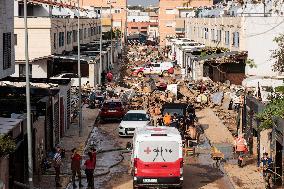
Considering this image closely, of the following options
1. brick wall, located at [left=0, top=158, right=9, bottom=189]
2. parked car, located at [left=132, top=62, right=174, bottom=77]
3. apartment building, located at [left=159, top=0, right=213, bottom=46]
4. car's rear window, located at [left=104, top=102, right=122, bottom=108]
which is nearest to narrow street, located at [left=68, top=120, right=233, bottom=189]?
brick wall, located at [left=0, top=158, right=9, bottom=189]

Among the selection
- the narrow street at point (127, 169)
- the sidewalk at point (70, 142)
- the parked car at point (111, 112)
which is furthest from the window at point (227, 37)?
the narrow street at point (127, 169)

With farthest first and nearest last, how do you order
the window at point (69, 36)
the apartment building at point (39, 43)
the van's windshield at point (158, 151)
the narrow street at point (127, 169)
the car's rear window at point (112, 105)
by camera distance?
the window at point (69, 36) → the apartment building at point (39, 43) → the car's rear window at point (112, 105) → the narrow street at point (127, 169) → the van's windshield at point (158, 151)

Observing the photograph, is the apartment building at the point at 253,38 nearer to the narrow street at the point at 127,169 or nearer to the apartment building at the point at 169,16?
the narrow street at the point at 127,169

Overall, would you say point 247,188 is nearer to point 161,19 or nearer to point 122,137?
point 122,137

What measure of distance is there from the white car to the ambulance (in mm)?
11613

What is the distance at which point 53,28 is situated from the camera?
5728 centimetres

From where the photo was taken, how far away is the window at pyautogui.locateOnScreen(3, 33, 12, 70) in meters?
29.8

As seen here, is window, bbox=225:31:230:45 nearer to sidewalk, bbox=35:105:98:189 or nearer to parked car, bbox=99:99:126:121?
sidewalk, bbox=35:105:98:189

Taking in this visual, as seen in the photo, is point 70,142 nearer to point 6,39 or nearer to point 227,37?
point 6,39

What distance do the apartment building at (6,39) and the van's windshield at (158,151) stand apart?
410 inches

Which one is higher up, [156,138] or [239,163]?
[156,138]

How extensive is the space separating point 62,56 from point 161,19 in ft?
267

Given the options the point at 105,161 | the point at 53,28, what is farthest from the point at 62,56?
the point at 105,161

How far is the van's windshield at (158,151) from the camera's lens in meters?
21.3
